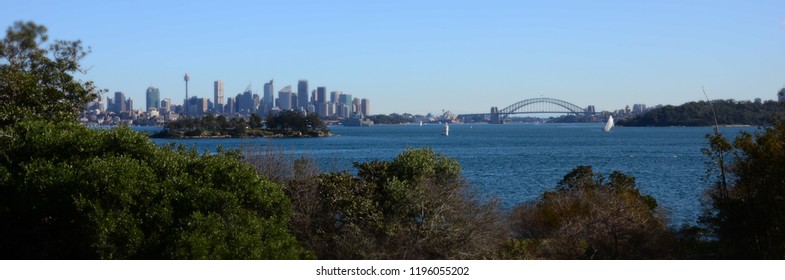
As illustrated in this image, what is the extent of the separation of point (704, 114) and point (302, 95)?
191ft

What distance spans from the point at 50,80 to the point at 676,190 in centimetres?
2515

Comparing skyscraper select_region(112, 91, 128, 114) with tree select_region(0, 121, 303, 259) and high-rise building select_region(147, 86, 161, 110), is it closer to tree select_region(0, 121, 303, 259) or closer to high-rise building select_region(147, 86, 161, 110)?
high-rise building select_region(147, 86, 161, 110)

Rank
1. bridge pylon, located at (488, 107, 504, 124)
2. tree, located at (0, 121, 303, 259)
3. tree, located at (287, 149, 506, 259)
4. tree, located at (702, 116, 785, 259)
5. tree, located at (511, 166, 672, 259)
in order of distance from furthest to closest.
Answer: bridge pylon, located at (488, 107, 504, 124) < tree, located at (511, 166, 672, 259) < tree, located at (287, 149, 506, 259) < tree, located at (702, 116, 785, 259) < tree, located at (0, 121, 303, 259)

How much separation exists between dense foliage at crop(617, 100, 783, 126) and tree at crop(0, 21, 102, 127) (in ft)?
232

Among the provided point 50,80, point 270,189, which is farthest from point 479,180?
point 270,189

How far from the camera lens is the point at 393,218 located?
15.9 m

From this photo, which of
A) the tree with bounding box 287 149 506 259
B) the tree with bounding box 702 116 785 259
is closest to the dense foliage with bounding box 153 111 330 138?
the tree with bounding box 287 149 506 259

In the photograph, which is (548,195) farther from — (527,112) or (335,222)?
(527,112)

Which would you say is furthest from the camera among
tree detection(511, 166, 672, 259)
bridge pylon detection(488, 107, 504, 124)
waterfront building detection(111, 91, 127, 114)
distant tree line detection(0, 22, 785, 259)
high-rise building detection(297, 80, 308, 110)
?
bridge pylon detection(488, 107, 504, 124)

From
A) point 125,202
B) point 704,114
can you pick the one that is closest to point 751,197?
point 125,202

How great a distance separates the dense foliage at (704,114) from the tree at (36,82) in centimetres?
7058

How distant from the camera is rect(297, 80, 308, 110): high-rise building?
5153 inches

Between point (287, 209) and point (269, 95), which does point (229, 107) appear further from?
point (287, 209)

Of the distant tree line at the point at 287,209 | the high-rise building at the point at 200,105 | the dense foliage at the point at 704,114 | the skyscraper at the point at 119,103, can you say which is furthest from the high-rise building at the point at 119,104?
the distant tree line at the point at 287,209
